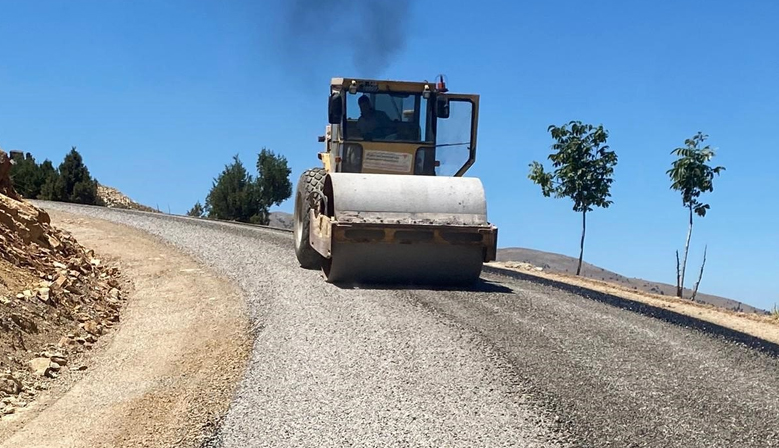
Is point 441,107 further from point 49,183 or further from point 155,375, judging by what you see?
point 49,183

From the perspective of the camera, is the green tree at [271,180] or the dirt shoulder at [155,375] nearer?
the dirt shoulder at [155,375]

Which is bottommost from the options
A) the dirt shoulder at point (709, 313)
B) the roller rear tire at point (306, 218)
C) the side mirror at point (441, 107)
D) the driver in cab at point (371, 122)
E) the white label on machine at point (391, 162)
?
the dirt shoulder at point (709, 313)

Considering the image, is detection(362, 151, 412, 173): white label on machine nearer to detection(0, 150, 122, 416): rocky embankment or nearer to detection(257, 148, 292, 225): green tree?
detection(0, 150, 122, 416): rocky embankment

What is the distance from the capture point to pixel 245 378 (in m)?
8.06

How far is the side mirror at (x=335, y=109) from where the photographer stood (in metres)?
13.2

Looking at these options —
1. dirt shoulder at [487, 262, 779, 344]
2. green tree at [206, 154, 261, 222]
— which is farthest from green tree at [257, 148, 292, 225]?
dirt shoulder at [487, 262, 779, 344]

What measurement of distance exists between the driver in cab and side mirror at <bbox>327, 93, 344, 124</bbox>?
13.3 inches

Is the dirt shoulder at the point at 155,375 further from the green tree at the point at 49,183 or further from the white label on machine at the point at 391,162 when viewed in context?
the green tree at the point at 49,183

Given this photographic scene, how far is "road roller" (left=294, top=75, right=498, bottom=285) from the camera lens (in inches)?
457

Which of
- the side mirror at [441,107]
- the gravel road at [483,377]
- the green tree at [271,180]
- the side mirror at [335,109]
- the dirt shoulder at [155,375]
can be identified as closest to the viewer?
the gravel road at [483,377]

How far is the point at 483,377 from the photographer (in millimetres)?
7711

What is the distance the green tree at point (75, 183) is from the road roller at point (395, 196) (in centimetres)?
2022

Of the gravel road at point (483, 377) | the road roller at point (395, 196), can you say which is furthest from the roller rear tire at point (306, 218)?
the gravel road at point (483, 377)

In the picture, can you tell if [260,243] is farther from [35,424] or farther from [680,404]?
[680,404]
